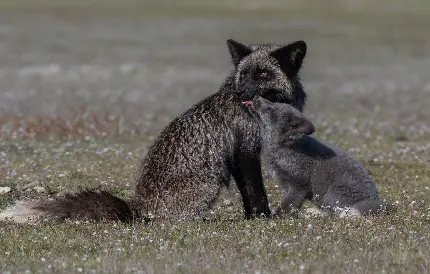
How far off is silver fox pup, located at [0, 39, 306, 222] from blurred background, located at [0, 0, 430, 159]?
11113mm

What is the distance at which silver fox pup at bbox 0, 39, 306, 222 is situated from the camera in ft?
41.8

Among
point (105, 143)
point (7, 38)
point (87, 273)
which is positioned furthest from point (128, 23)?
point (87, 273)

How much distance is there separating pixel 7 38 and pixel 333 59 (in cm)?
1913

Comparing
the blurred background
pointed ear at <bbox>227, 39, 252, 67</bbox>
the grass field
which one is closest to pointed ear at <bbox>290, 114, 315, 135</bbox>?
pointed ear at <bbox>227, 39, 252, 67</bbox>

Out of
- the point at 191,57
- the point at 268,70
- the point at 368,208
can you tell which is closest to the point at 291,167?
the point at 368,208

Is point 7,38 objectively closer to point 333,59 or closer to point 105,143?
point 333,59

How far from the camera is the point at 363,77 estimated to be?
4212cm

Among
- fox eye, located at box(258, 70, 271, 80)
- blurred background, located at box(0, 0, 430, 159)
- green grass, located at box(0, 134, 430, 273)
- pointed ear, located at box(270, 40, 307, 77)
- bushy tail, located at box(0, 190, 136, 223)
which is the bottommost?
blurred background, located at box(0, 0, 430, 159)

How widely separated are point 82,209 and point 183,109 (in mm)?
18189

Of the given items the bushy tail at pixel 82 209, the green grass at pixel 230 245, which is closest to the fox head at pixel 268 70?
the green grass at pixel 230 245

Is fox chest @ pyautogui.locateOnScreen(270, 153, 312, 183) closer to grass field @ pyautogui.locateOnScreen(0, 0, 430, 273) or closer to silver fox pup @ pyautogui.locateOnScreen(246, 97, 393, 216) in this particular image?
silver fox pup @ pyautogui.locateOnScreen(246, 97, 393, 216)

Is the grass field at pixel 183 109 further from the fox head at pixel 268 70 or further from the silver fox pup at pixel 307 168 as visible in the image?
the fox head at pixel 268 70

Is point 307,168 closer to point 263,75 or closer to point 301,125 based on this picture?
point 301,125

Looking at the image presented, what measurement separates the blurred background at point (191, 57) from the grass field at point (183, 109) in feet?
0.35
